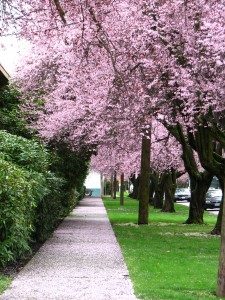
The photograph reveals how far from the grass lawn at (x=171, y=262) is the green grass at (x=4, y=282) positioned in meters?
1.77

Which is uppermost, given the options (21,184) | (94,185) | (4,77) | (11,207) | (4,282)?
(4,77)

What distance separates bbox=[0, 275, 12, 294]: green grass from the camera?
8.33 metres

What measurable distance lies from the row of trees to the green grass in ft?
9.39

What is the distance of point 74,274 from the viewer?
9.77m

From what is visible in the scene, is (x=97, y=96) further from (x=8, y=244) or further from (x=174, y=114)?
(x=8, y=244)

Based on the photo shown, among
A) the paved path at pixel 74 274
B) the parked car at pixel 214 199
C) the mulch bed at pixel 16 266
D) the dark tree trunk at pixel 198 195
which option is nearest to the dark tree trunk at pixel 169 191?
the parked car at pixel 214 199

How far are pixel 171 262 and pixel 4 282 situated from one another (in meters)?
3.89

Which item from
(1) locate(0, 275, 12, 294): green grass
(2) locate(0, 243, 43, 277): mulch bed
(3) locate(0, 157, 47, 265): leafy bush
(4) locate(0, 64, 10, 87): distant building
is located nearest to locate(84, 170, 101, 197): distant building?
(4) locate(0, 64, 10, 87): distant building

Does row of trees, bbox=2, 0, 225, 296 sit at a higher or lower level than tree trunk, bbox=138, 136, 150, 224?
higher

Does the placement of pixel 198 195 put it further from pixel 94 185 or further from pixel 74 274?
pixel 94 185

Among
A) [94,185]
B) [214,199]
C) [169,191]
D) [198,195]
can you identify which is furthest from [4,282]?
[94,185]

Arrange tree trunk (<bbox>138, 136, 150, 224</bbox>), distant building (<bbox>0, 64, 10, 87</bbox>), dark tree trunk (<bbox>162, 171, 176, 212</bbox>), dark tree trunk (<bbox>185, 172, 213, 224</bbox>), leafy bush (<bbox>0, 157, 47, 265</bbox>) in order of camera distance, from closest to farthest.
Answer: leafy bush (<bbox>0, 157, 47, 265</bbox>), distant building (<bbox>0, 64, 10, 87</bbox>), tree trunk (<bbox>138, 136, 150, 224</bbox>), dark tree trunk (<bbox>185, 172, 213, 224</bbox>), dark tree trunk (<bbox>162, 171, 176, 212</bbox>)

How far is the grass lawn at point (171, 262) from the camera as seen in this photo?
8375 mm

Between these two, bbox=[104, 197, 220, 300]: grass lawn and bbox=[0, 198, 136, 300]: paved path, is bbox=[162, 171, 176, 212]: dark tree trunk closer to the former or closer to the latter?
bbox=[104, 197, 220, 300]: grass lawn
